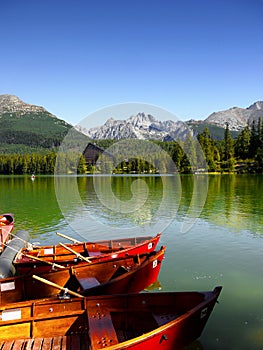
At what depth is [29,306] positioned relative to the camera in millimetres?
9031

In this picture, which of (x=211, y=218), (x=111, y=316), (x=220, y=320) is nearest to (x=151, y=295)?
(x=111, y=316)

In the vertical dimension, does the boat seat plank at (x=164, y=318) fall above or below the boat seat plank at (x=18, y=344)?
above

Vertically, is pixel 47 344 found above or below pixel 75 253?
below

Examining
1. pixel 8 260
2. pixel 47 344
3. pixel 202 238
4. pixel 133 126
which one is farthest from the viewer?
pixel 133 126

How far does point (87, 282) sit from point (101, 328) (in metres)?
4.00

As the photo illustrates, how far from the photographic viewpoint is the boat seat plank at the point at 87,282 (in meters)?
11.8

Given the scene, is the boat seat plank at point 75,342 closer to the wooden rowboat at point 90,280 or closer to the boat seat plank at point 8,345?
the boat seat plank at point 8,345

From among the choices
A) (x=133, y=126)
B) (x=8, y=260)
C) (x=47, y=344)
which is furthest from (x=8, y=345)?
(x=133, y=126)

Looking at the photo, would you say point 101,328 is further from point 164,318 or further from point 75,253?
point 75,253

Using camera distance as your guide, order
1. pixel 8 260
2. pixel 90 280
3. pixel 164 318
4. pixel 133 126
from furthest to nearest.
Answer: pixel 133 126, pixel 8 260, pixel 90 280, pixel 164 318

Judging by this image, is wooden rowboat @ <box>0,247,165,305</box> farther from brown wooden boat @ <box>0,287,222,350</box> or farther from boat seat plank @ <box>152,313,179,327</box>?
boat seat plank @ <box>152,313,179,327</box>

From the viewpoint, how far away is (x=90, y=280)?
12414 mm

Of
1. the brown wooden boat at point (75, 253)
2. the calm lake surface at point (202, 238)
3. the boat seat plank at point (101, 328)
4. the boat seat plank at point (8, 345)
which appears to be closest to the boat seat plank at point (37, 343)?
the boat seat plank at point (8, 345)

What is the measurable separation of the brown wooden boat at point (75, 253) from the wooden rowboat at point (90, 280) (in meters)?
0.68
